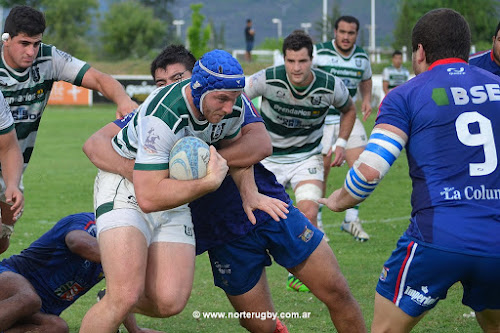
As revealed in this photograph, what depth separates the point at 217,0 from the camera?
18188 centimetres

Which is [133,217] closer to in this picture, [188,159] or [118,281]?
[118,281]

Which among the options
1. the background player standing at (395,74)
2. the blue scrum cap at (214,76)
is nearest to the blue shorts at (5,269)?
the blue scrum cap at (214,76)

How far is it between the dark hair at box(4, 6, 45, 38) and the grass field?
2381 mm

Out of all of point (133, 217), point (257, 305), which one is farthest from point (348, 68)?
point (133, 217)

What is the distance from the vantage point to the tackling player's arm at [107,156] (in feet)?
17.8

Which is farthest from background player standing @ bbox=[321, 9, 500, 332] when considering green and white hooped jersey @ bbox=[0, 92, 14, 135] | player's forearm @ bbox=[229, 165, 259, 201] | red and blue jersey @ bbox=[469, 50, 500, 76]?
green and white hooped jersey @ bbox=[0, 92, 14, 135]

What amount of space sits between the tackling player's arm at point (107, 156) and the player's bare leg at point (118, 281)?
0.49m

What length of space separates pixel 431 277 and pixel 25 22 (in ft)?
13.4

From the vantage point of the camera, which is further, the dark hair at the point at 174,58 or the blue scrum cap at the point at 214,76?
the dark hair at the point at 174,58

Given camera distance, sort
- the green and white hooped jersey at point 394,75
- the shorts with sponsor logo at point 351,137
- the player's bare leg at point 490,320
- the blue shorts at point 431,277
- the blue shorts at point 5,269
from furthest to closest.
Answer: the green and white hooped jersey at point 394,75
the shorts with sponsor logo at point 351,137
the blue shorts at point 5,269
the player's bare leg at point 490,320
the blue shorts at point 431,277

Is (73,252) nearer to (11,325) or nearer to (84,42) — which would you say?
(11,325)

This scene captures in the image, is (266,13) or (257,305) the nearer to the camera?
(257,305)

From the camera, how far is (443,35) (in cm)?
449

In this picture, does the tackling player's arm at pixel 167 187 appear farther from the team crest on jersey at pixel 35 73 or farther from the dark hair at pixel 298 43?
the dark hair at pixel 298 43
